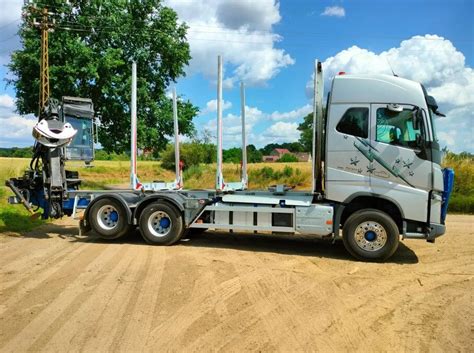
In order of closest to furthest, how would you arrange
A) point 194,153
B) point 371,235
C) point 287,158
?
point 371,235 → point 287,158 → point 194,153

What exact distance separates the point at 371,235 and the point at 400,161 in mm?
1506

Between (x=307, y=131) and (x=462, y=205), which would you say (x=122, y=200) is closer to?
(x=307, y=131)

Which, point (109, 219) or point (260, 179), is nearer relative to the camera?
point (109, 219)

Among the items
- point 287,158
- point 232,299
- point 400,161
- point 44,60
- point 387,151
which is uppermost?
point 44,60

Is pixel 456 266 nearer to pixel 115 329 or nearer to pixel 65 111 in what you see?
pixel 115 329

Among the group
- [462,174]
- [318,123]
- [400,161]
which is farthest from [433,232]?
[462,174]

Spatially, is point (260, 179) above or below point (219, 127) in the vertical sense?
below

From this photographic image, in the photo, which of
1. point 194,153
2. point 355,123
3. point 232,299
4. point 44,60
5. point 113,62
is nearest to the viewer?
point 232,299

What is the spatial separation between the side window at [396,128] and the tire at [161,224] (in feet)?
15.2

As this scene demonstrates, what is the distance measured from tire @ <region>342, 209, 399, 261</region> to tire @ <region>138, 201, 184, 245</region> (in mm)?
3663

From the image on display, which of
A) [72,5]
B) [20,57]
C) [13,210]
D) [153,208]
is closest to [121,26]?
[72,5]

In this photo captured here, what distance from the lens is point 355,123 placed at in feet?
28.6

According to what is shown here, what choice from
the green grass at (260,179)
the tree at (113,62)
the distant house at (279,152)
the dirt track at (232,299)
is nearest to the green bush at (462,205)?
the green grass at (260,179)

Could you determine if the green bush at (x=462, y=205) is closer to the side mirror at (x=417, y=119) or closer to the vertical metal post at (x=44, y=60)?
the side mirror at (x=417, y=119)
